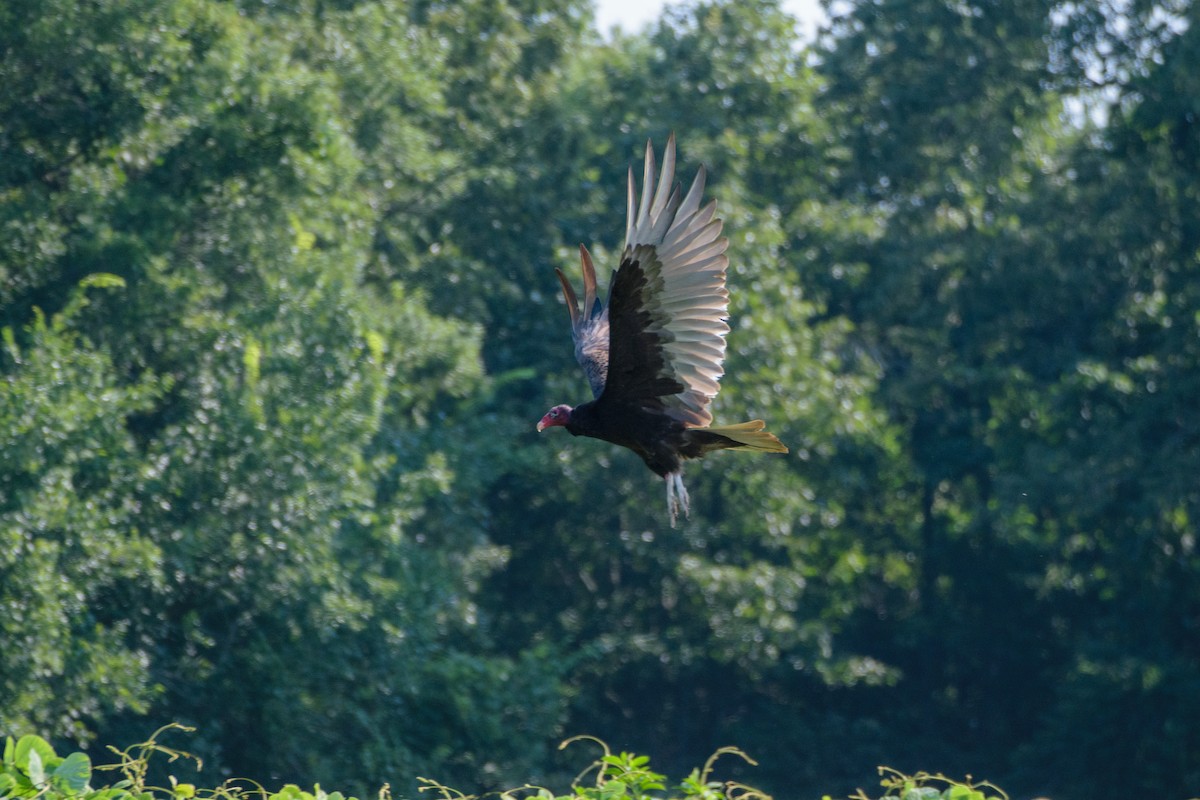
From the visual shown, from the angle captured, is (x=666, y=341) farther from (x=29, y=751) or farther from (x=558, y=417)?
(x=29, y=751)

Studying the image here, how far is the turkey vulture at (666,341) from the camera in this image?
18.7ft

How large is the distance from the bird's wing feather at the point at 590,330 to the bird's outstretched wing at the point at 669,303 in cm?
45

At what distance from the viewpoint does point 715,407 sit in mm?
13500

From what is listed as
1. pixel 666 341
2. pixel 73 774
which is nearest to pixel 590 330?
pixel 666 341

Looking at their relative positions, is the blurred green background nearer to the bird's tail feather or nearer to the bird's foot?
the bird's foot

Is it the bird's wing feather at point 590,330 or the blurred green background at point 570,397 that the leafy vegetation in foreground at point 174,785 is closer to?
the bird's wing feather at point 590,330

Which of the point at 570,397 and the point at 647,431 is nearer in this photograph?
the point at 647,431

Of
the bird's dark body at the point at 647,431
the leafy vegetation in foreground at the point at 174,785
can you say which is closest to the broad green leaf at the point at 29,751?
the leafy vegetation in foreground at the point at 174,785

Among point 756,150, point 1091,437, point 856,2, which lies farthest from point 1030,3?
point 1091,437

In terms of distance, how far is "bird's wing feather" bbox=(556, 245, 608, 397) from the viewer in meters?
6.78

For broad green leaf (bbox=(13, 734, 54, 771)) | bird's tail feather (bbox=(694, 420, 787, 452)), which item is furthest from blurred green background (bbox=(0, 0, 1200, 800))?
broad green leaf (bbox=(13, 734, 54, 771))

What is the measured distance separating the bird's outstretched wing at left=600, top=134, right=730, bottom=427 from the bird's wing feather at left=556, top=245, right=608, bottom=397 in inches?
17.8

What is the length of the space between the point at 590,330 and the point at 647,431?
93 cm

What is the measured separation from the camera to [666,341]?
6.04m
